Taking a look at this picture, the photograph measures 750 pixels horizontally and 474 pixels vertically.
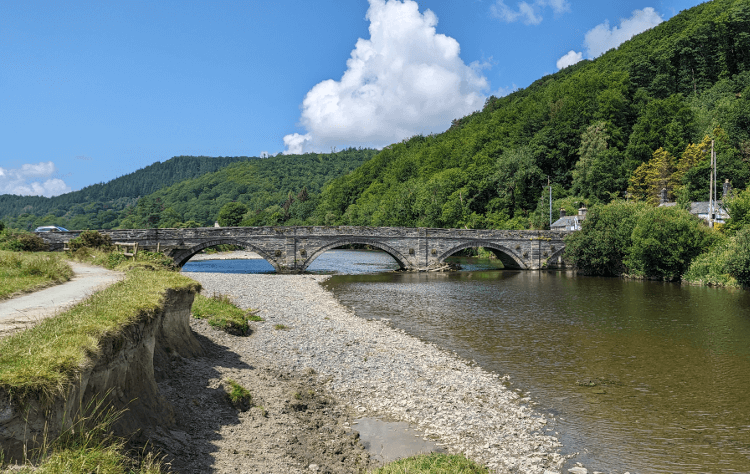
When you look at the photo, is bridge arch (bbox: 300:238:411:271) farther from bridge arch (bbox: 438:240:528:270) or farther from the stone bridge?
bridge arch (bbox: 438:240:528:270)

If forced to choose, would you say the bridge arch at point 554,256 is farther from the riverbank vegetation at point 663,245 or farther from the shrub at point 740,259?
the shrub at point 740,259

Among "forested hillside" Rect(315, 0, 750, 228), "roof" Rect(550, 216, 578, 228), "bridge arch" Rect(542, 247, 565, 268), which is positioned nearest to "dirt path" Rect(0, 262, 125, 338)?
"bridge arch" Rect(542, 247, 565, 268)

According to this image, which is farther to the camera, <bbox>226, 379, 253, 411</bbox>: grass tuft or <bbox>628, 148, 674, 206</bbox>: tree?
<bbox>628, 148, 674, 206</bbox>: tree

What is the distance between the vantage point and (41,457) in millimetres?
4941

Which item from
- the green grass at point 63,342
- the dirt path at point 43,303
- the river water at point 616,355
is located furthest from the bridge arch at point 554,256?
the green grass at point 63,342

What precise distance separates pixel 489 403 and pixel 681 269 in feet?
115

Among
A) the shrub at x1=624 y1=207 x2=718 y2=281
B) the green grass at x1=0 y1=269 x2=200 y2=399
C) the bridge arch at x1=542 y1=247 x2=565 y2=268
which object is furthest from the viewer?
the bridge arch at x1=542 y1=247 x2=565 y2=268

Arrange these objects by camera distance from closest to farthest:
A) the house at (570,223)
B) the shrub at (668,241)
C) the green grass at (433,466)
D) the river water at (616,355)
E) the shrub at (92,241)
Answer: the green grass at (433,466) < the river water at (616,355) < the shrub at (92,241) < the shrub at (668,241) < the house at (570,223)

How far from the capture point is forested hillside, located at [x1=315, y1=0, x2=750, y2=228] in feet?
229

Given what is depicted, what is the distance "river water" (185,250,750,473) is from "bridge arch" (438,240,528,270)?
14581 millimetres

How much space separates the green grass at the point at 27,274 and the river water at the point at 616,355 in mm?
12530

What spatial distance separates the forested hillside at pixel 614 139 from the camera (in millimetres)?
69688

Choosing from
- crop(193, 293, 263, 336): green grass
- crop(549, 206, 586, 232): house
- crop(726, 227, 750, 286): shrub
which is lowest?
crop(193, 293, 263, 336): green grass

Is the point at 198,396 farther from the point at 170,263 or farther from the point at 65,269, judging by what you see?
the point at 170,263
